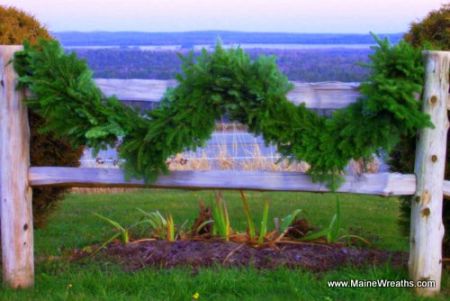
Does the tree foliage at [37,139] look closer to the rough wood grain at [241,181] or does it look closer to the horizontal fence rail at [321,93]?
the rough wood grain at [241,181]

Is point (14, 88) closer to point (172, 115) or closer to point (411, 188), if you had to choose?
point (172, 115)

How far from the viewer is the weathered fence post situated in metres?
5.34

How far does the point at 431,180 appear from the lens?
5.28m

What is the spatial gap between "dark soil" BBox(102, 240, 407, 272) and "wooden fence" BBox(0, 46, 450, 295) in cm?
67

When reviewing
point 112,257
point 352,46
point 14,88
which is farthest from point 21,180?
point 352,46

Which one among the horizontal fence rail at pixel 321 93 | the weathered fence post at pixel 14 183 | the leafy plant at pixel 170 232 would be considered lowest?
the leafy plant at pixel 170 232

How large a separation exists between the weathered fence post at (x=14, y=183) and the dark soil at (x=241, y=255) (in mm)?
785

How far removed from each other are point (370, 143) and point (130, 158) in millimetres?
1611

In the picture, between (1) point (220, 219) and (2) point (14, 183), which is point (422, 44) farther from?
(2) point (14, 183)

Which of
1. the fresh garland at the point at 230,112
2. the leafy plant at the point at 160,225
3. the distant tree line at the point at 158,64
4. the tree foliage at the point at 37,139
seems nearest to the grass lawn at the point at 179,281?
the leafy plant at the point at 160,225

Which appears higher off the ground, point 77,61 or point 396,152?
point 77,61

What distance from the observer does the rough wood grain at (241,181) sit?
531 centimetres

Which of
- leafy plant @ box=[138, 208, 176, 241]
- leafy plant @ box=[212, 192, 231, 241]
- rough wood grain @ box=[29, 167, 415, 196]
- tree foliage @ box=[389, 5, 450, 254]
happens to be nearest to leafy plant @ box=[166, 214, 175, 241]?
leafy plant @ box=[138, 208, 176, 241]

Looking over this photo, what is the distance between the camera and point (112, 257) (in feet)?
19.8
